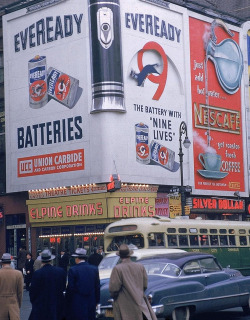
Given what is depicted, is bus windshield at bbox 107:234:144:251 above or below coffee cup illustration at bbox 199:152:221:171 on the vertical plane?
below

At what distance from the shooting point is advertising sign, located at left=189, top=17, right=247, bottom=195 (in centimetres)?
4609

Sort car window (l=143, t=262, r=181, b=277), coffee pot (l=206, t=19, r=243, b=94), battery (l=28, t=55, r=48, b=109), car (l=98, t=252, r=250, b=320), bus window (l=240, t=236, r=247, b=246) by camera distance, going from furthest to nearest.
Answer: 1. coffee pot (l=206, t=19, r=243, b=94)
2. battery (l=28, t=55, r=48, b=109)
3. bus window (l=240, t=236, r=247, b=246)
4. car window (l=143, t=262, r=181, b=277)
5. car (l=98, t=252, r=250, b=320)

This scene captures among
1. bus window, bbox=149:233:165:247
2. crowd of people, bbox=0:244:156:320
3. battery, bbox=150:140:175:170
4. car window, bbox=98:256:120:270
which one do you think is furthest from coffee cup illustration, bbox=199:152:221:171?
crowd of people, bbox=0:244:156:320

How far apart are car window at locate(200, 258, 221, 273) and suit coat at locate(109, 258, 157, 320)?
536cm

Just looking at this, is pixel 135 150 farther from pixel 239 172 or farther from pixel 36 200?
pixel 239 172

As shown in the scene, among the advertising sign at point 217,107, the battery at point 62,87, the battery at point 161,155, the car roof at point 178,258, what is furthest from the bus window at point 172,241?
the advertising sign at point 217,107

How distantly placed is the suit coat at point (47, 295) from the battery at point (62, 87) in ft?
97.0

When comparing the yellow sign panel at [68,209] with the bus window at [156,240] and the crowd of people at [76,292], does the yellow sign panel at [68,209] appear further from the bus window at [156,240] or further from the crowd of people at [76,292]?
the crowd of people at [76,292]

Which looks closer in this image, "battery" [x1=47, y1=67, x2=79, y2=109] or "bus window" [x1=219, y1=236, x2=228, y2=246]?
"bus window" [x1=219, y1=236, x2=228, y2=246]

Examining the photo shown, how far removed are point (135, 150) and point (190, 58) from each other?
8.62 meters

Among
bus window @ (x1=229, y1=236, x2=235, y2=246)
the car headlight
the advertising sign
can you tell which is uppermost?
the advertising sign

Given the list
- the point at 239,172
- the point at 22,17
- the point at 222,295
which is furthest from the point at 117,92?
the point at 222,295

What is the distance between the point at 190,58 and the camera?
46.0m

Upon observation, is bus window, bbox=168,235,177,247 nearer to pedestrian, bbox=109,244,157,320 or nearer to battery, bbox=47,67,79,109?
pedestrian, bbox=109,244,157,320
